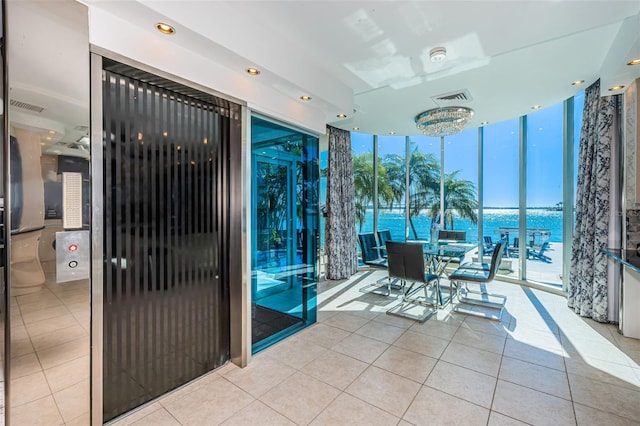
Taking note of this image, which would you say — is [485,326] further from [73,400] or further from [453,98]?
[73,400]

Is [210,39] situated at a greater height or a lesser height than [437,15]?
lesser

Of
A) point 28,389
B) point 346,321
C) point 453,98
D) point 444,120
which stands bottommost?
point 346,321

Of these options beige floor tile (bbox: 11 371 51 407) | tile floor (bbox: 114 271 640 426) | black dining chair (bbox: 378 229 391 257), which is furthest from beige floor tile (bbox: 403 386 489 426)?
black dining chair (bbox: 378 229 391 257)

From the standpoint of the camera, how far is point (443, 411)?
6.07ft

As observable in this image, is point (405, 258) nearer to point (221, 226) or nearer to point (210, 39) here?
point (221, 226)

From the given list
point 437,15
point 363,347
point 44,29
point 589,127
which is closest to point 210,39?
point 44,29

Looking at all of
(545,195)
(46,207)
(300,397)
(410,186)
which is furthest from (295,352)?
(545,195)

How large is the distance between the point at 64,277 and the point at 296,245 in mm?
2060

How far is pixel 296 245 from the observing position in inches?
127

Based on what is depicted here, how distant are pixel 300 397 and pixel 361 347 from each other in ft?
3.06

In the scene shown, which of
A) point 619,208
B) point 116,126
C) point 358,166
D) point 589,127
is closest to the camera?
→ point 116,126

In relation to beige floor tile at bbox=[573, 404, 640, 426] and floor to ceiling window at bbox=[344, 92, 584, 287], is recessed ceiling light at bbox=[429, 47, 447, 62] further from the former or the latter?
floor to ceiling window at bbox=[344, 92, 584, 287]

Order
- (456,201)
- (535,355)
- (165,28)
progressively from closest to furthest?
(165,28) < (535,355) < (456,201)

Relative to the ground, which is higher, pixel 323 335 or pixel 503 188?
pixel 503 188
